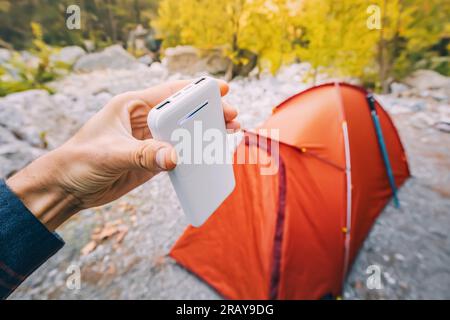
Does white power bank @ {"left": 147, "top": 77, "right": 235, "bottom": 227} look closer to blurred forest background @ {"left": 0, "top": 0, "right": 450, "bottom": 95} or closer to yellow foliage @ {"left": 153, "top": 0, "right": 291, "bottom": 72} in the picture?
blurred forest background @ {"left": 0, "top": 0, "right": 450, "bottom": 95}

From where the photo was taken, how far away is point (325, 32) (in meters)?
5.68

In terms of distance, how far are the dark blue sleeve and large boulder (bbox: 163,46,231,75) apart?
7.44 meters

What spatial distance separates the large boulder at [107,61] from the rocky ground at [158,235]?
421 cm

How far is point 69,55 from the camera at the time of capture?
29.2ft

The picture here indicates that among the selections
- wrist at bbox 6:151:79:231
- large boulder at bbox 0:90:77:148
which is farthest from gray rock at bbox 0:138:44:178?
wrist at bbox 6:151:79:231

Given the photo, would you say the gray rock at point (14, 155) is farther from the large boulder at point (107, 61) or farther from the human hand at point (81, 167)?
the large boulder at point (107, 61)

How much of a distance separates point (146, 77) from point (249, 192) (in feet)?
22.9

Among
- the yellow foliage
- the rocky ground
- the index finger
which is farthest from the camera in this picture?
the yellow foliage

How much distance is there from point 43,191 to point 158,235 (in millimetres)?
1714

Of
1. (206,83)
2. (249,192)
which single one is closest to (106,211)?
(249,192)

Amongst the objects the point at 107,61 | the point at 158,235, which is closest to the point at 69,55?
the point at 107,61

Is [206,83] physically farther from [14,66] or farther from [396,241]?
[14,66]

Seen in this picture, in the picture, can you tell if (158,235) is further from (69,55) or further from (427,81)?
(69,55)

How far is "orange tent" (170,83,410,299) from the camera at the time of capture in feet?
5.59
